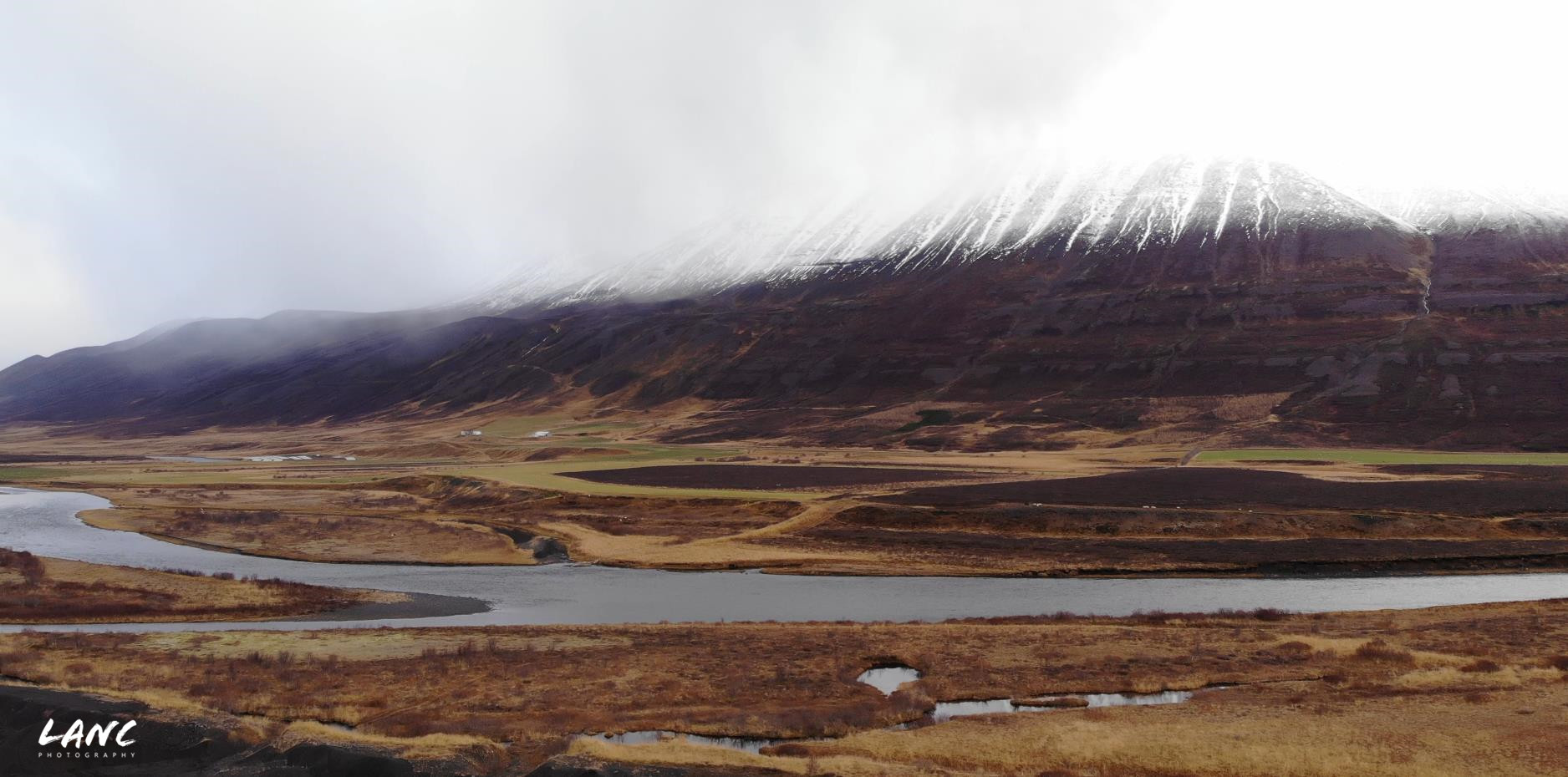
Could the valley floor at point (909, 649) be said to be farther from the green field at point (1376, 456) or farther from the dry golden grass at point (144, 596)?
the green field at point (1376, 456)

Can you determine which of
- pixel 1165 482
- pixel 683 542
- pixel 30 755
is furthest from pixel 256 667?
pixel 1165 482

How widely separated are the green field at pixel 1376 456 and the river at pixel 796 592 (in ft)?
169

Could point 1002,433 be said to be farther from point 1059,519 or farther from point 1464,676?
point 1464,676

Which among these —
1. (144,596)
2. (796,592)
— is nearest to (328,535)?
(144,596)

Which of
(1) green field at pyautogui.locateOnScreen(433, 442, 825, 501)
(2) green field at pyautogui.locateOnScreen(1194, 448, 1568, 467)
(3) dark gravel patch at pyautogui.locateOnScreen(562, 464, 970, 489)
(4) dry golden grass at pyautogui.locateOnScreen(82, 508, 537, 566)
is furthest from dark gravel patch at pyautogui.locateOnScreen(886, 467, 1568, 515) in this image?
(4) dry golden grass at pyautogui.locateOnScreen(82, 508, 537, 566)

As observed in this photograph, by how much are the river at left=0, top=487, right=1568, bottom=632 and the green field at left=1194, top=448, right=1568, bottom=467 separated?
5156 cm

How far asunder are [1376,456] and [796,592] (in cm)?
8386

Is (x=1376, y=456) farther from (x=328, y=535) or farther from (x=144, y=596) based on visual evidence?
(x=144, y=596)

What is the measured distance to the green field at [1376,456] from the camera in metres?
100

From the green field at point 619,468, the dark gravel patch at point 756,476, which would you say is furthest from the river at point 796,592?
the dark gravel patch at point 756,476

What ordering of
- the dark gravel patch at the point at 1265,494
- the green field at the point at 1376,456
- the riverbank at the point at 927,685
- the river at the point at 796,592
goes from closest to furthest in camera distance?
the riverbank at the point at 927,685 < the river at the point at 796,592 < the dark gravel patch at the point at 1265,494 < the green field at the point at 1376,456

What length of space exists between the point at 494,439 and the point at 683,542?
116 meters

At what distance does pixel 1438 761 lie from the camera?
23.4m

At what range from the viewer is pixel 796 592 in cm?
5334
